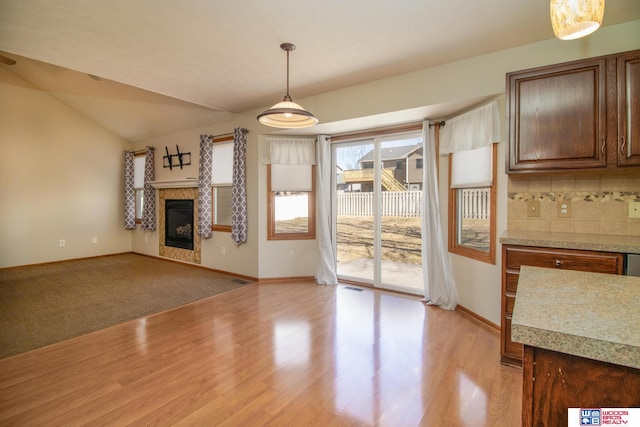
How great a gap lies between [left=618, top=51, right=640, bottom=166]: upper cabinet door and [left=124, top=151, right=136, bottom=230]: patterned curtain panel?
781cm

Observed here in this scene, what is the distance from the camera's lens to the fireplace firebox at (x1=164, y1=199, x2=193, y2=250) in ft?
19.4

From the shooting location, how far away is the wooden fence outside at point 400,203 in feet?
10.6

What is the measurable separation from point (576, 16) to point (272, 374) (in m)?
2.51

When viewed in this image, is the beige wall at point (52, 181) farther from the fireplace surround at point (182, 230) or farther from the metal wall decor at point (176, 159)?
the metal wall decor at point (176, 159)

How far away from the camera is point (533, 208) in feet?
8.82

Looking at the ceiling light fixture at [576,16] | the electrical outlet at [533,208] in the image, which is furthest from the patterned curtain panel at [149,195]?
the ceiling light fixture at [576,16]

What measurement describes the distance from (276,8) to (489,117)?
2141 millimetres

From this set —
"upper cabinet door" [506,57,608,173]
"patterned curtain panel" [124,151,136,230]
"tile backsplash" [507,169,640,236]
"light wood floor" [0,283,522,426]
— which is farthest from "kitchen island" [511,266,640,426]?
"patterned curtain panel" [124,151,136,230]

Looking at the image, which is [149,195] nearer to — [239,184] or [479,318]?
[239,184]

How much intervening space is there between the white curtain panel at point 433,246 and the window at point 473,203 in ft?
0.54

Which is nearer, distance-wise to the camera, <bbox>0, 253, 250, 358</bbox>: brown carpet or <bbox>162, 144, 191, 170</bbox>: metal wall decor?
<bbox>0, 253, 250, 358</bbox>: brown carpet

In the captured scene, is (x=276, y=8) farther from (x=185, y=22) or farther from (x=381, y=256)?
(x=381, y=256)

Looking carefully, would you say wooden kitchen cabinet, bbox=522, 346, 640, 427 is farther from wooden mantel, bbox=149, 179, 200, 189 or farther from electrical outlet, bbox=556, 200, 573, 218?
wooden mantel, bbox=149, 179, 200, 189

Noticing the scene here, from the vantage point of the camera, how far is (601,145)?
2164mm
